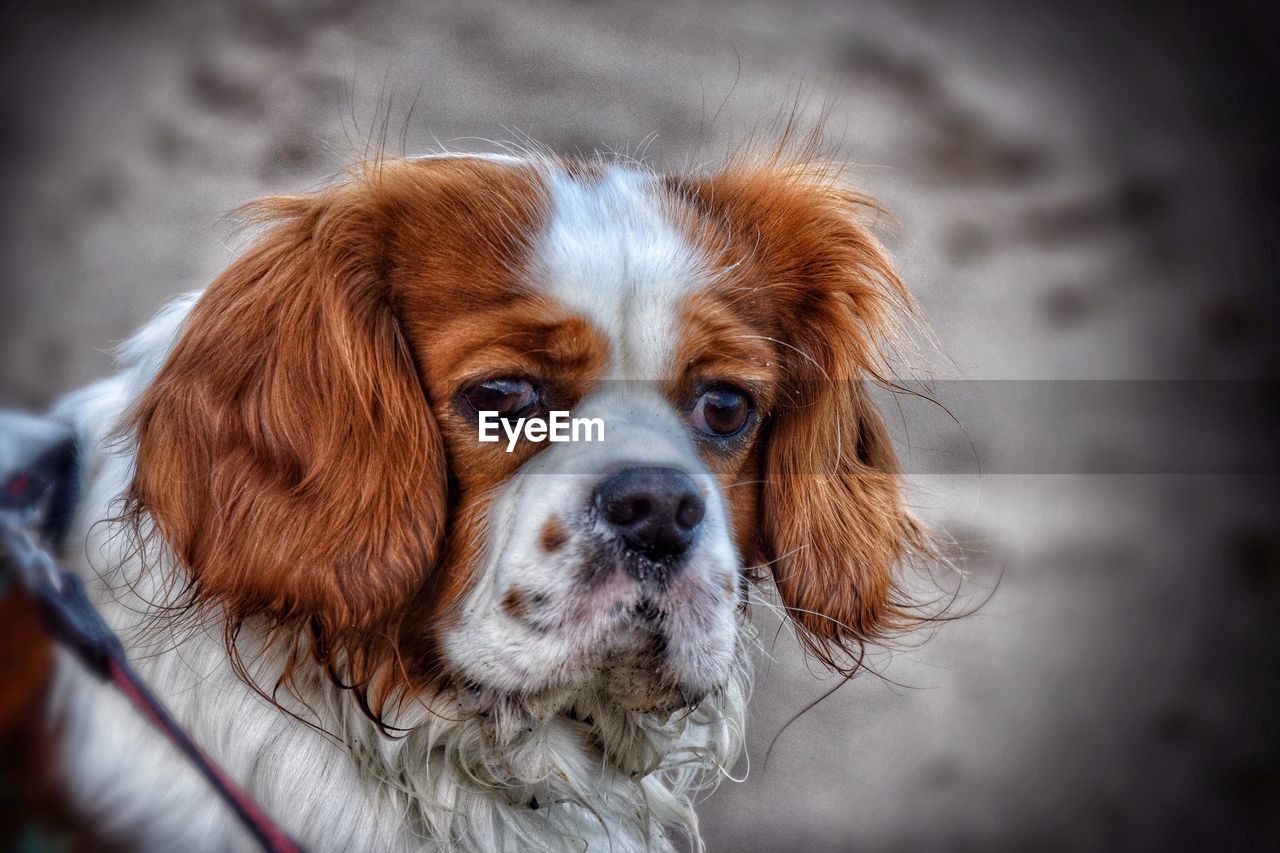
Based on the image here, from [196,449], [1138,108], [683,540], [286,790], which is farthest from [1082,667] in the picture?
[196,449]

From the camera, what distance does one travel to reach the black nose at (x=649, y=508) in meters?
0.70

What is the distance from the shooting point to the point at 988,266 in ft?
4.09

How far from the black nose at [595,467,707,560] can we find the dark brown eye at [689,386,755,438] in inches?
5.7

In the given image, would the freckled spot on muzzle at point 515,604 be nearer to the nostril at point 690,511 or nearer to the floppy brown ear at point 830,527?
the nostril at point 690,511

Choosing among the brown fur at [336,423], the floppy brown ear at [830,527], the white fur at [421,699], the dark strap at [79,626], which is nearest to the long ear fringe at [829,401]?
the floppy brown ear at [830,527]

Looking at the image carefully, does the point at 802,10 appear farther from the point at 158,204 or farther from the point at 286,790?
the point at 286,790

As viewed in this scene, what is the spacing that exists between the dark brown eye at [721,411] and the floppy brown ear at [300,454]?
0.72 feet

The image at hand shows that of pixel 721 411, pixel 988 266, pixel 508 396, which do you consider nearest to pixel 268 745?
pixel 508 396

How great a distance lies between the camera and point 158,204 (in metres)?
1.01

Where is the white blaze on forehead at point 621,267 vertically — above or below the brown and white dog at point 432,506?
above

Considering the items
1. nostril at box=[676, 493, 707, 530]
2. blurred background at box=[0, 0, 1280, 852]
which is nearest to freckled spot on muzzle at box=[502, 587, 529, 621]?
nostril at box=[676, 493, 707, 530]

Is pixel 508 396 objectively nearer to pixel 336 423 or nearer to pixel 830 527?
pixel 336 423

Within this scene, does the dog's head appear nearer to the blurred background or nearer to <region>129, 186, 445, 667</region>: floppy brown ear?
<region>129, 186, 445, 667</region>: floppy brown ear

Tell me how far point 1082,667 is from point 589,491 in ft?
2.85
